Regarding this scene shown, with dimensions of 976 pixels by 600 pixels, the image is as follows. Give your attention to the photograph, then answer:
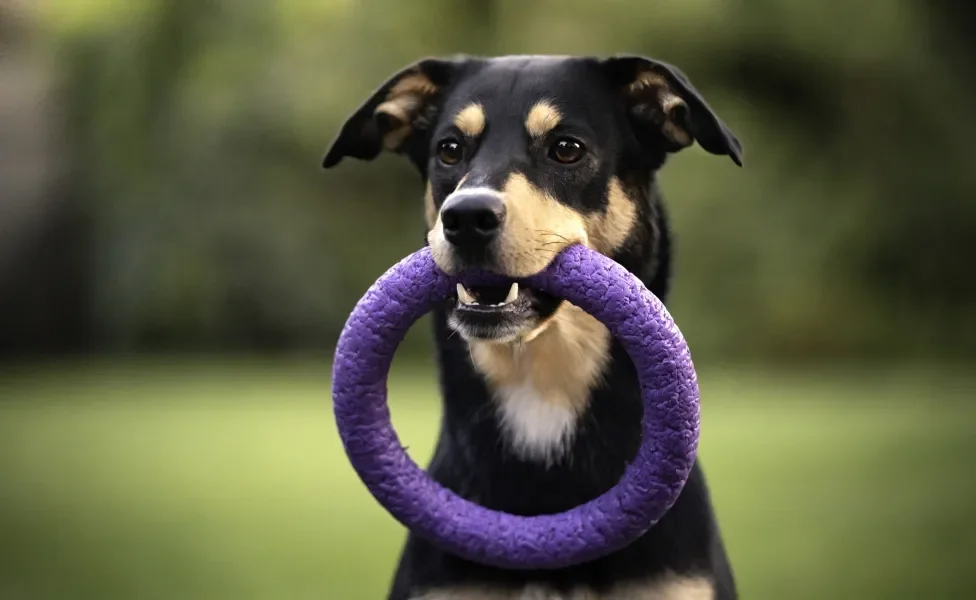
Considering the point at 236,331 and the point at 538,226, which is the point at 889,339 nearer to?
the point at 236,331

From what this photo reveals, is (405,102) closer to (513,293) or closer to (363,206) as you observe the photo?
(513,293)

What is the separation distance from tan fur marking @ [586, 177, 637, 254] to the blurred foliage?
8.56 m

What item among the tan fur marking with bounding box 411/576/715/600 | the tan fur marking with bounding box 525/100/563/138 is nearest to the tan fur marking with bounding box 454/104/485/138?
the tan fur marking with bounding box 525/100/563/138

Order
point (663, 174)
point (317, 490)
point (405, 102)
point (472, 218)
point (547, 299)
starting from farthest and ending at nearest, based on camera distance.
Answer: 1. point (663, 174)
2. point (317, 490)
3. point (405, 102)
4. point (547, 299)
5. point (472, 218)

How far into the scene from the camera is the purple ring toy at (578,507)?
2525mm

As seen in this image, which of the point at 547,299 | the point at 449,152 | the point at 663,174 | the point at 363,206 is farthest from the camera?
the point at 363,206

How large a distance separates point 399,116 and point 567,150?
2.07 ft

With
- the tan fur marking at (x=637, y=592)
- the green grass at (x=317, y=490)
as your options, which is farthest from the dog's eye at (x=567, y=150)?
the green grass at (x=317, y=490)

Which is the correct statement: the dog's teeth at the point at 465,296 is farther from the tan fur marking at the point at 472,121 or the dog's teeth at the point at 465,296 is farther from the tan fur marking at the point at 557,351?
the tan fur marking at the point at 472,121

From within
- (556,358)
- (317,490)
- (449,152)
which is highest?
(449,152)

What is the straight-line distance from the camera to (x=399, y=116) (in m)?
3.28

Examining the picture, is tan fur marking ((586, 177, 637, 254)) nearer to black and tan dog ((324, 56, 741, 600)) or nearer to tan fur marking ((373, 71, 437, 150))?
black and tan dog ((324, 56, 741, 600))

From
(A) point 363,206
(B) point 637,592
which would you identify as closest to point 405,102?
(B) point 637,592

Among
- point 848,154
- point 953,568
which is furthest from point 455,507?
point 848,154
